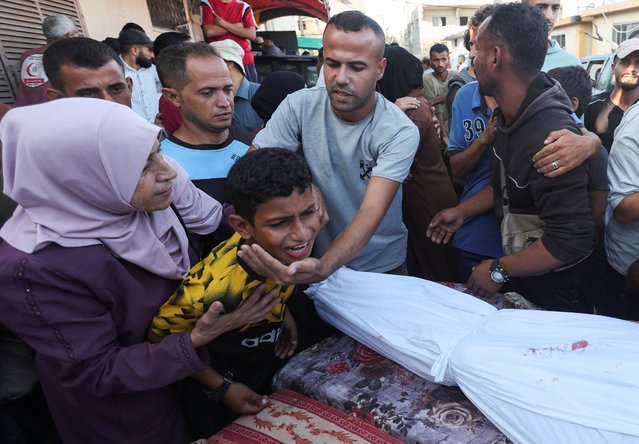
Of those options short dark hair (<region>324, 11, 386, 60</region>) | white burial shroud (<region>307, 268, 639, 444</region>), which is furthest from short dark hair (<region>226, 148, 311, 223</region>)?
short dark hair (<region>324, 11, 386, 60</region>)

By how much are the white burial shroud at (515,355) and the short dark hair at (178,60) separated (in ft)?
4.53

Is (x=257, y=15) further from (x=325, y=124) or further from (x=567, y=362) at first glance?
(x=567, y=362)

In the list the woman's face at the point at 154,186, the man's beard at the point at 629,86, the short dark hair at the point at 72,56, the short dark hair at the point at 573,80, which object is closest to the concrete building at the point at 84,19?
the short dark hair at the point at 72,56

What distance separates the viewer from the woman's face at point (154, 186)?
1.25m

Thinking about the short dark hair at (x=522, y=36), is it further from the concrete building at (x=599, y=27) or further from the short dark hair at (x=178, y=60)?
the concrete building at (x=599, y=27)

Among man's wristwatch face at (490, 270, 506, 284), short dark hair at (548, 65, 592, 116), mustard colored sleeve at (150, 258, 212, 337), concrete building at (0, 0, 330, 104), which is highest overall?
concrete building at (0, 0, 330, 104)

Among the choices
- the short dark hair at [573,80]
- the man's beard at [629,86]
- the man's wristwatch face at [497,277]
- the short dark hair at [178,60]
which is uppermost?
the short dark hair at [178,60]

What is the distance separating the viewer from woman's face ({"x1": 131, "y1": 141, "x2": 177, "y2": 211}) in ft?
4.09

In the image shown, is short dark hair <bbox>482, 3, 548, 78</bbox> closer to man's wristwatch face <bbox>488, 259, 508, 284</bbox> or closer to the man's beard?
man's wristwatch face <bbox>488, 259, 508, 284</bbox>

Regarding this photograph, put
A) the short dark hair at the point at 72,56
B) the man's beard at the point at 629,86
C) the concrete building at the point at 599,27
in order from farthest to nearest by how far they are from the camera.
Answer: the concrete building at the point at 599,27
the man's beard at the point at 629,86
the short dark hair at the point at 72,56

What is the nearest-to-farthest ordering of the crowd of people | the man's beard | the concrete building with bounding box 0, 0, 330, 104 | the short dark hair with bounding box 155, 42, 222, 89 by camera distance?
the crowd of people → the short dark hair with bounding box 155, 42, 222, 89 → the man's beard → the concrete building with bounding box 0, 0, 330, 104

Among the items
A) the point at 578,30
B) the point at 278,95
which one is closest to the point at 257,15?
the point at 278,95

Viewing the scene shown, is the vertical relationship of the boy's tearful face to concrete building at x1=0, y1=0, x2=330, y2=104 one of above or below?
below

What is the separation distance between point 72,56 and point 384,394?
2.26 meters
